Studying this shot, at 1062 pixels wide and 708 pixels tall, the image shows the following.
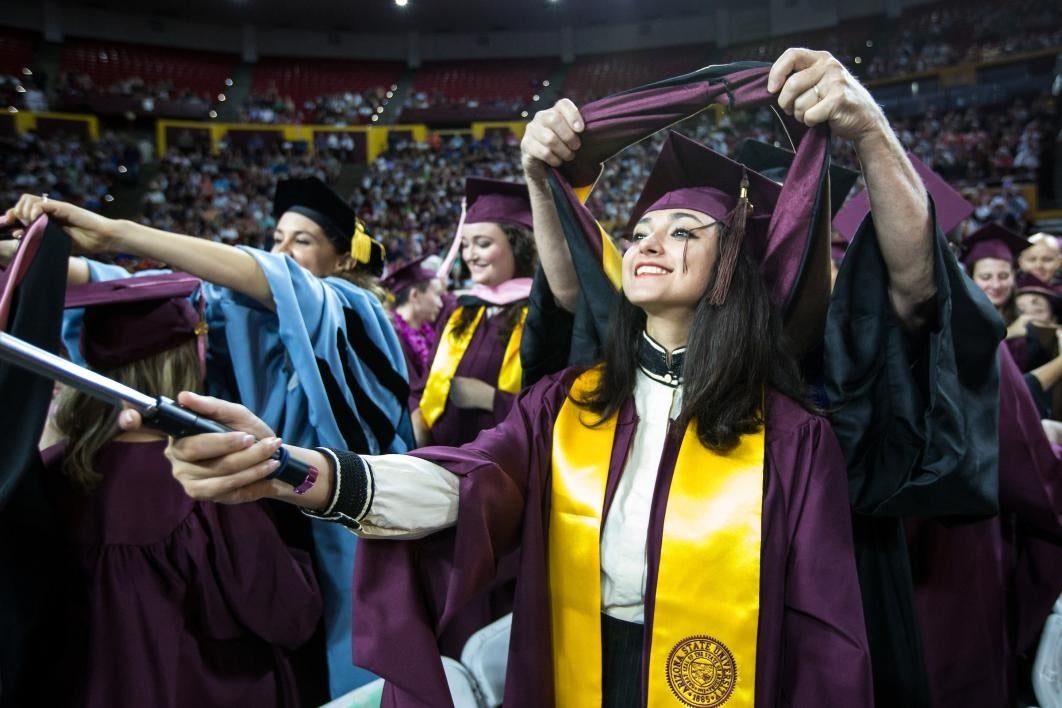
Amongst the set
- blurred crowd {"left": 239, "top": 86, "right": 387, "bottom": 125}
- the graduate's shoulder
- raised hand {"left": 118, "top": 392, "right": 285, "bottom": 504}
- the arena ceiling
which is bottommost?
the graduate's shoulder

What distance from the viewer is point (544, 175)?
1741mm

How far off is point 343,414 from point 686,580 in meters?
1.21

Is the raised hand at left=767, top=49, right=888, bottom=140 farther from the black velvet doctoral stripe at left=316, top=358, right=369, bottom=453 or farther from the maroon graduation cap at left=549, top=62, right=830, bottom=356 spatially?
the black velvet doctoral stripe at left=316, top=358, right=369, bottom=453

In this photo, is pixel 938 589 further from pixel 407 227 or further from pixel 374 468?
pixel 407 227

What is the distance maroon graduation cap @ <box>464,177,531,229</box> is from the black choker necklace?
1656 mm

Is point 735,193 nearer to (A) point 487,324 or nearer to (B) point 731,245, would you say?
(B) point 731,245

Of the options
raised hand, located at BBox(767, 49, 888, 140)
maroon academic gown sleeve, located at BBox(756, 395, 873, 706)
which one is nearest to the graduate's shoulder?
maroon academic gown sleeve, located at BBox(756, 395, 873, 706)

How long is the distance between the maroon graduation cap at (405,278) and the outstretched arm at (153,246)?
2.83 meters

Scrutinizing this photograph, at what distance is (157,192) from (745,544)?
1898cm

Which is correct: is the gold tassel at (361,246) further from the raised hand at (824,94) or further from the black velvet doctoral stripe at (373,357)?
the raised hand at (824,94)

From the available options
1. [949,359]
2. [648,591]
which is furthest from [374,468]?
[949,359]

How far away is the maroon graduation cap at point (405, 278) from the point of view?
4824 mm

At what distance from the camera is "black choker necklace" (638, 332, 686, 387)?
60.8 inches

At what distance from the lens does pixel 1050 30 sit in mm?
17672
